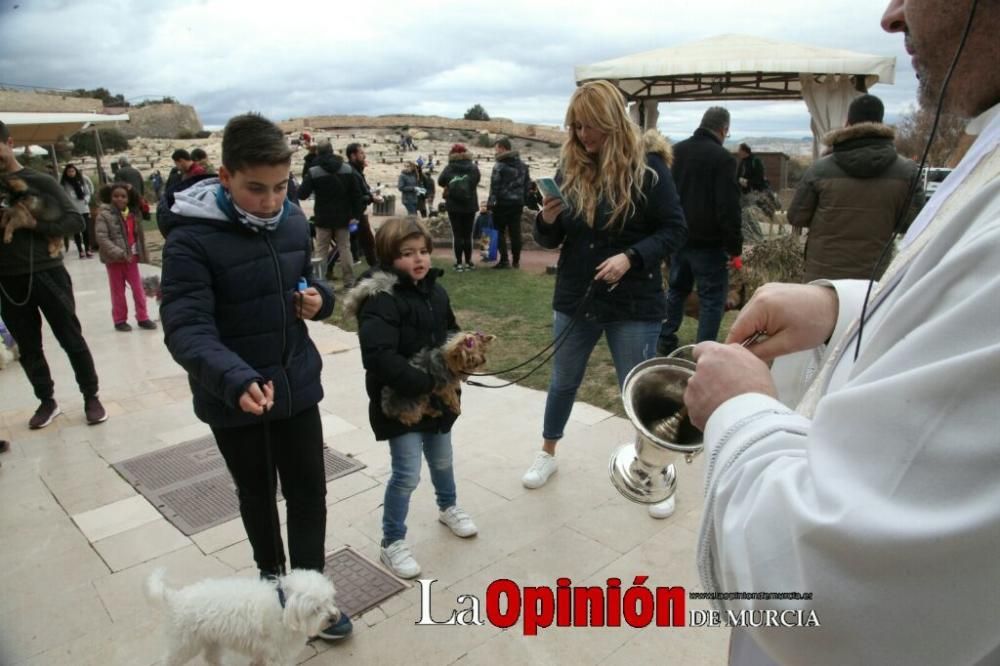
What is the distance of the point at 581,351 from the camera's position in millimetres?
3572

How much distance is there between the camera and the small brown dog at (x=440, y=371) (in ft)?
9.27

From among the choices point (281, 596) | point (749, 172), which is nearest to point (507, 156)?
point (749, 172)

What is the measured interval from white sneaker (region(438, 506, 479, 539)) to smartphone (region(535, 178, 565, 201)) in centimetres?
174

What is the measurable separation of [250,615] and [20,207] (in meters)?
3.79

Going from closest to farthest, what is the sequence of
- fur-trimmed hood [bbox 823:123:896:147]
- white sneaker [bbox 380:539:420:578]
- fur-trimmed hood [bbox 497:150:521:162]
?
white sneaker [bbox 380:539:420:578] → fur-trimmed hood [bbox 823:123:896:147] → fur-trimmed hood [bbox 497:150:521:162]

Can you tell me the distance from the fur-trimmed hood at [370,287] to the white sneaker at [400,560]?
112 cm

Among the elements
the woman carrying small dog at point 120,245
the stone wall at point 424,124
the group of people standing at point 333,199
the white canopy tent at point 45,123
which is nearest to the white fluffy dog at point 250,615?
the woman carrying small dog at point 120,245

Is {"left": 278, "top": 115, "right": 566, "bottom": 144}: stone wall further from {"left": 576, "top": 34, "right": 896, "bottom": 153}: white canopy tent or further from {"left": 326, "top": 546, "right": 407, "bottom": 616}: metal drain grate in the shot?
{"left": 326, "top": 546, "right": 407, "bottom": 616}: metal drain grate

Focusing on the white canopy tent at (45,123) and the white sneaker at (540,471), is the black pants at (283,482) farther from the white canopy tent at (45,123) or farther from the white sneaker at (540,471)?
the white canopy tent at (45,123)

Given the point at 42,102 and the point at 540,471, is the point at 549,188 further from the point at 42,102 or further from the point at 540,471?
the point at 42,102

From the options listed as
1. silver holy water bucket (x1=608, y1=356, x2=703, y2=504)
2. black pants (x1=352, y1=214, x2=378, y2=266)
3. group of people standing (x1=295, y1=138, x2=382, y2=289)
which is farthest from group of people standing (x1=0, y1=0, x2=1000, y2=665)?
black pants (x1=352, y1=214, x2=378, y2=266)

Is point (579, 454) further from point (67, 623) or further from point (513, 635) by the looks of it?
point (67, 623)

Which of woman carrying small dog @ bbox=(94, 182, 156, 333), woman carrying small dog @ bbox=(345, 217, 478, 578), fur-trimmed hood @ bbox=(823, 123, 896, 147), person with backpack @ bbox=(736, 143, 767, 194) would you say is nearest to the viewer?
woman carrying small dog @ bbox=(345, 217, 478, 578)

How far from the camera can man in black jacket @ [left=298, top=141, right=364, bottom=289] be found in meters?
8.95
